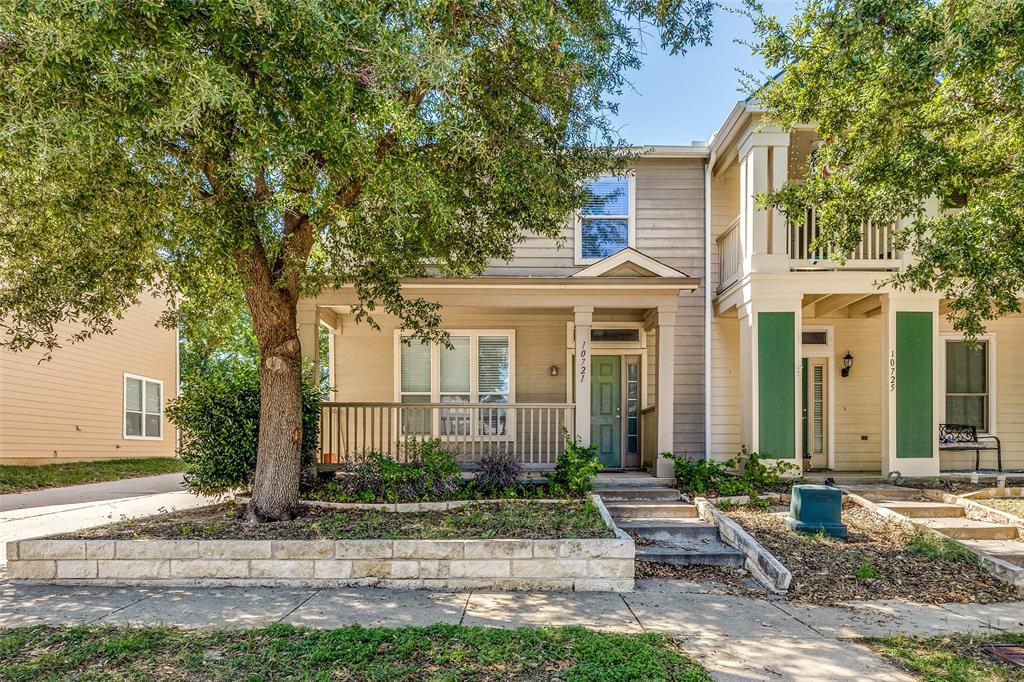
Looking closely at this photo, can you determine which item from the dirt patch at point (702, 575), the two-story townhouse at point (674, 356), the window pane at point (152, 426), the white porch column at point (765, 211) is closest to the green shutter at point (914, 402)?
the two-story townhouse at point (674, 356)

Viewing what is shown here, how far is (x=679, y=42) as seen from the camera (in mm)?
6602

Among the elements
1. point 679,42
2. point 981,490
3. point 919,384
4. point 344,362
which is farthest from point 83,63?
point 981,490

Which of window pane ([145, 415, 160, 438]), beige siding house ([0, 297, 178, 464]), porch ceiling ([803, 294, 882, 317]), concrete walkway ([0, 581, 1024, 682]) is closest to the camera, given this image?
concrete walkway ([0, 581, 1024, 682])

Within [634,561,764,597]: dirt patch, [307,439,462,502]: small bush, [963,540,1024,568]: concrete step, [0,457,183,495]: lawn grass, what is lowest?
[0,457,183,495]: lawn grass

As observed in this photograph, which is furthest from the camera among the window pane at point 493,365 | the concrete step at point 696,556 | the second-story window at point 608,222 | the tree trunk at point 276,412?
the window pane at point 493,365

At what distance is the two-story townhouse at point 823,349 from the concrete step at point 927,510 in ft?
3.31

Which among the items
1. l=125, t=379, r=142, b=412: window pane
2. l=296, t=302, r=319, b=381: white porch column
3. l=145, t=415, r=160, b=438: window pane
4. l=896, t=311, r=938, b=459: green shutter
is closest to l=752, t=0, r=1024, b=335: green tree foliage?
l=896, t=311, r=938, b=459: green shutter

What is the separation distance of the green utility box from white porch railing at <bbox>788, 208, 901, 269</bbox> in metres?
3.53

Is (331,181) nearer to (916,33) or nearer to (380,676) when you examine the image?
(380,676)

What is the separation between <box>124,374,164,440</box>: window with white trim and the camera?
1659cm

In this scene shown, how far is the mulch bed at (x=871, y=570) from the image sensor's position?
209 inches

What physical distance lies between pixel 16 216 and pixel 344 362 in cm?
493

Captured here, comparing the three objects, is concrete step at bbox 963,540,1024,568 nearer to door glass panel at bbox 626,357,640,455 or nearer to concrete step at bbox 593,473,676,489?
concrete step at bbox 593,473,676,489

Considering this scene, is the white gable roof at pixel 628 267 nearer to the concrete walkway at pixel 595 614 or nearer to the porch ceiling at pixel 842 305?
the porch ceiling at pixel 842 305
